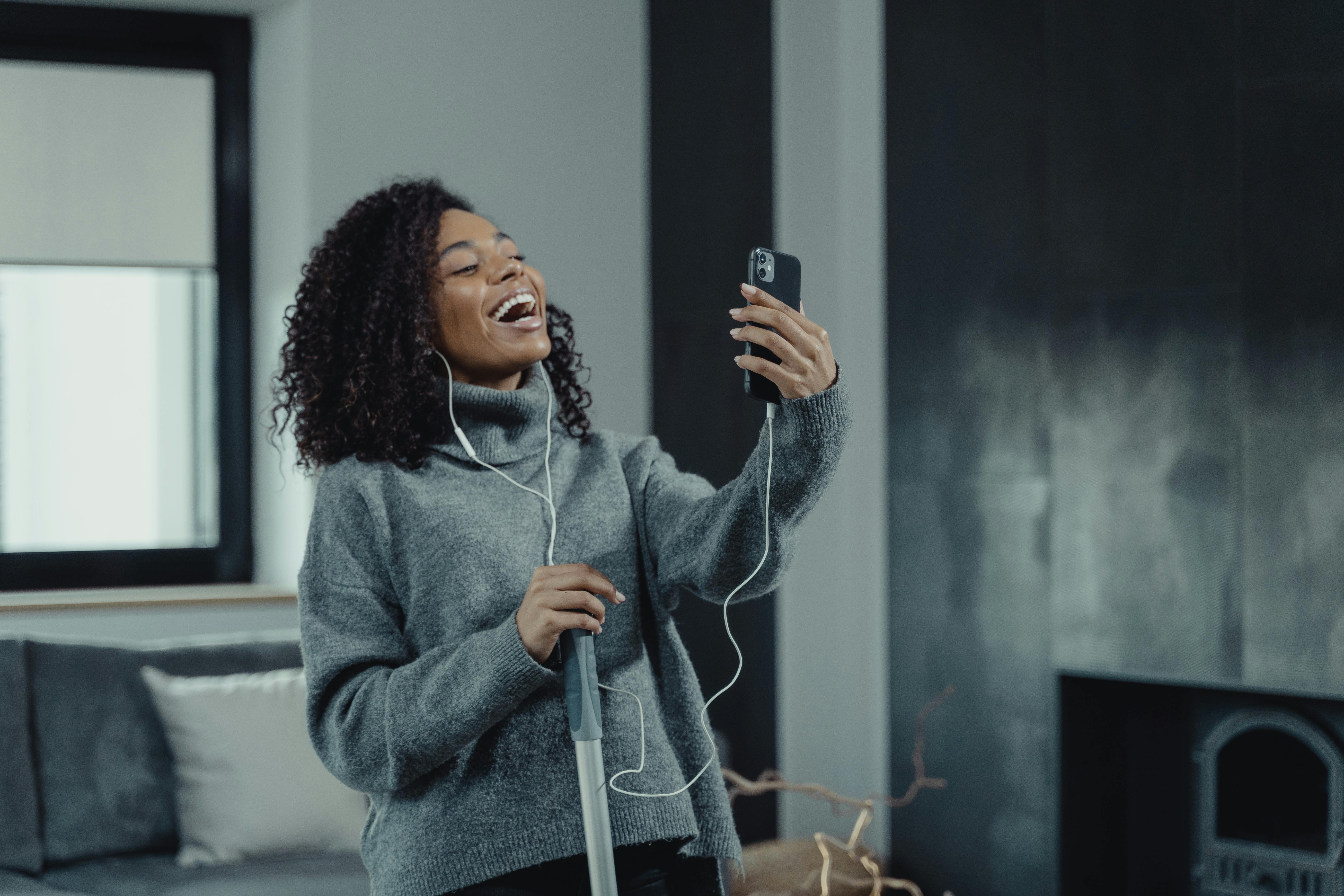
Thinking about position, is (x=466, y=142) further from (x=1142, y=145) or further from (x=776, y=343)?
(x=776, y=343)

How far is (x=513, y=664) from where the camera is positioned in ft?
3.30

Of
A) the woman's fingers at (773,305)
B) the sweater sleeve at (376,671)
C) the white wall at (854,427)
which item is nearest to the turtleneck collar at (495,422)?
the sweater sleeve at (376,671)

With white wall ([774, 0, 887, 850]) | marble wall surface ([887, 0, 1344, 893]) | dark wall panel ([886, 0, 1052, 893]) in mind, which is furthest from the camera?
white wall ([774, 0, 887, 850])

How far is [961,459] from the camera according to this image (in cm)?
271

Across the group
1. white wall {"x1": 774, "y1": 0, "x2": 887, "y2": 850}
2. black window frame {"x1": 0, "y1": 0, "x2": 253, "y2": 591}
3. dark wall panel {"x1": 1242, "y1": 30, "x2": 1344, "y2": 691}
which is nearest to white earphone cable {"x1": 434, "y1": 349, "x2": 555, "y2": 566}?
dark wall panel {"x1": 1242, "y1": 30, "x2": 1344, "y2": 691}

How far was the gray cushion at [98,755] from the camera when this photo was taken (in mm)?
2273

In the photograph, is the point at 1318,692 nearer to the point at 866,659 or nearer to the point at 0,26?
the point at 866,659

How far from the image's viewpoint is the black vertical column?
3.05m

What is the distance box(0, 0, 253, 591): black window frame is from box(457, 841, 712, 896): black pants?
233cm

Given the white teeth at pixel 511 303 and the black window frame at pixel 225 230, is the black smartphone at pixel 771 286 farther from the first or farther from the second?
the black window frame at pixel 225 230

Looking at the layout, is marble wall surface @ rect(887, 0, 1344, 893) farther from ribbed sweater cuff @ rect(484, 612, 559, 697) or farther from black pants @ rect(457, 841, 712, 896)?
ribbed sweater cuff @ rect(484, 612, 559, 697)

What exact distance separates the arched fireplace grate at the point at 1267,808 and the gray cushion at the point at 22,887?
2146 millimetres

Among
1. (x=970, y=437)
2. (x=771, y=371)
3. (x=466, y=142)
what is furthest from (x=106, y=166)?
(x=771, y=371)

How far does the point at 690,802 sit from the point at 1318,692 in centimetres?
151
